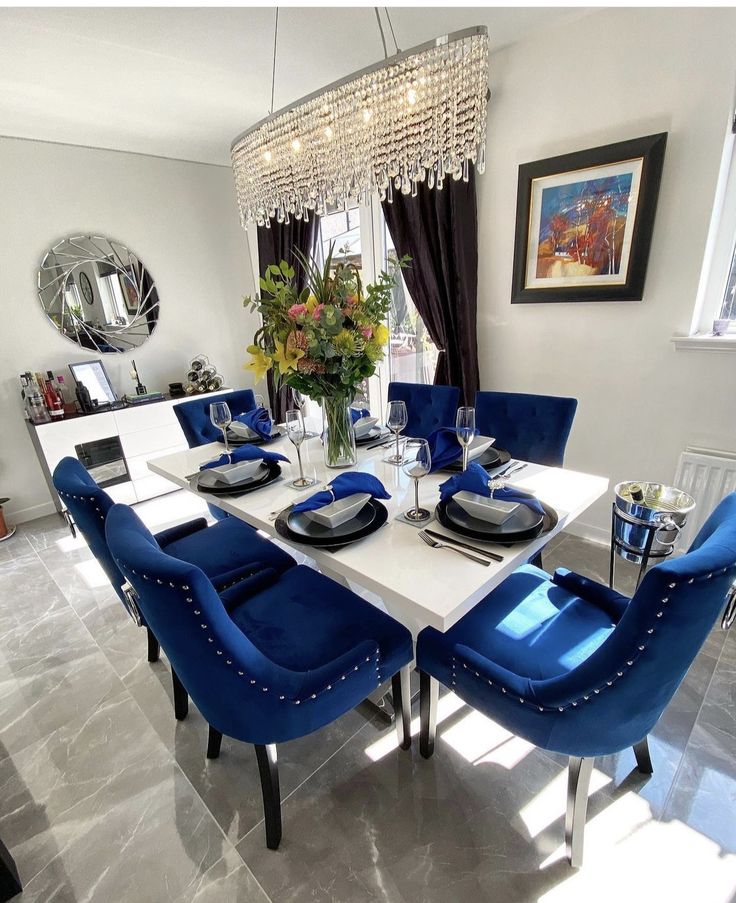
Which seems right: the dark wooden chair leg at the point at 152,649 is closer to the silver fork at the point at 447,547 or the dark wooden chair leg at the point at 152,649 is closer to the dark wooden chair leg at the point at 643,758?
the silver fork at the point at 447,547

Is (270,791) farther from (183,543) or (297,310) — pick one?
(297,310)

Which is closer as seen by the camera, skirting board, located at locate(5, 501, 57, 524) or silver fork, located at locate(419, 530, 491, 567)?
silver fork, located at locate(419, 530, 491, 567)

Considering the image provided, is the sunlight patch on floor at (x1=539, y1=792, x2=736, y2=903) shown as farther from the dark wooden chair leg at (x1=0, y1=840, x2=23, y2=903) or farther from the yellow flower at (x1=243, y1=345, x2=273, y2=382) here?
the yellow flower at (x1=243, y1=345, x2=273, y2=382)

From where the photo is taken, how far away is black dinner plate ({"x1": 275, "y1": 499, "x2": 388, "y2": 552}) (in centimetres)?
119

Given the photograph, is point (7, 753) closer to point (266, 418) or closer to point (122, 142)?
point (266, 418)

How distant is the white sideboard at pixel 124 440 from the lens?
295 centimetres

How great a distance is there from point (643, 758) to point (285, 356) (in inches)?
64.9

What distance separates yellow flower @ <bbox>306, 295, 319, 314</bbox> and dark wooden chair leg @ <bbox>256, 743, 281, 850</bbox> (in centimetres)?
128

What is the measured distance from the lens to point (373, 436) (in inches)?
80.1

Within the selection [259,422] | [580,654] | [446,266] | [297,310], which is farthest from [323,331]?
[446,266]

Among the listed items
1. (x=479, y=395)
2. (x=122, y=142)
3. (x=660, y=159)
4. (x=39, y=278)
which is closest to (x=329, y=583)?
(x=479, y=395)

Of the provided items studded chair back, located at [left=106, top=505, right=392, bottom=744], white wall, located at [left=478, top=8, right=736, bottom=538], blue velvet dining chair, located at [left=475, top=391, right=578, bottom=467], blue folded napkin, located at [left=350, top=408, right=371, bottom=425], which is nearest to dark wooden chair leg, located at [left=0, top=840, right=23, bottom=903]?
studded chair back, located at [left=106, top=505, right=392, bottom=744]

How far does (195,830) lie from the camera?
123 cm

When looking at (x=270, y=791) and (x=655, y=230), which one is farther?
(x=655, y=230)
